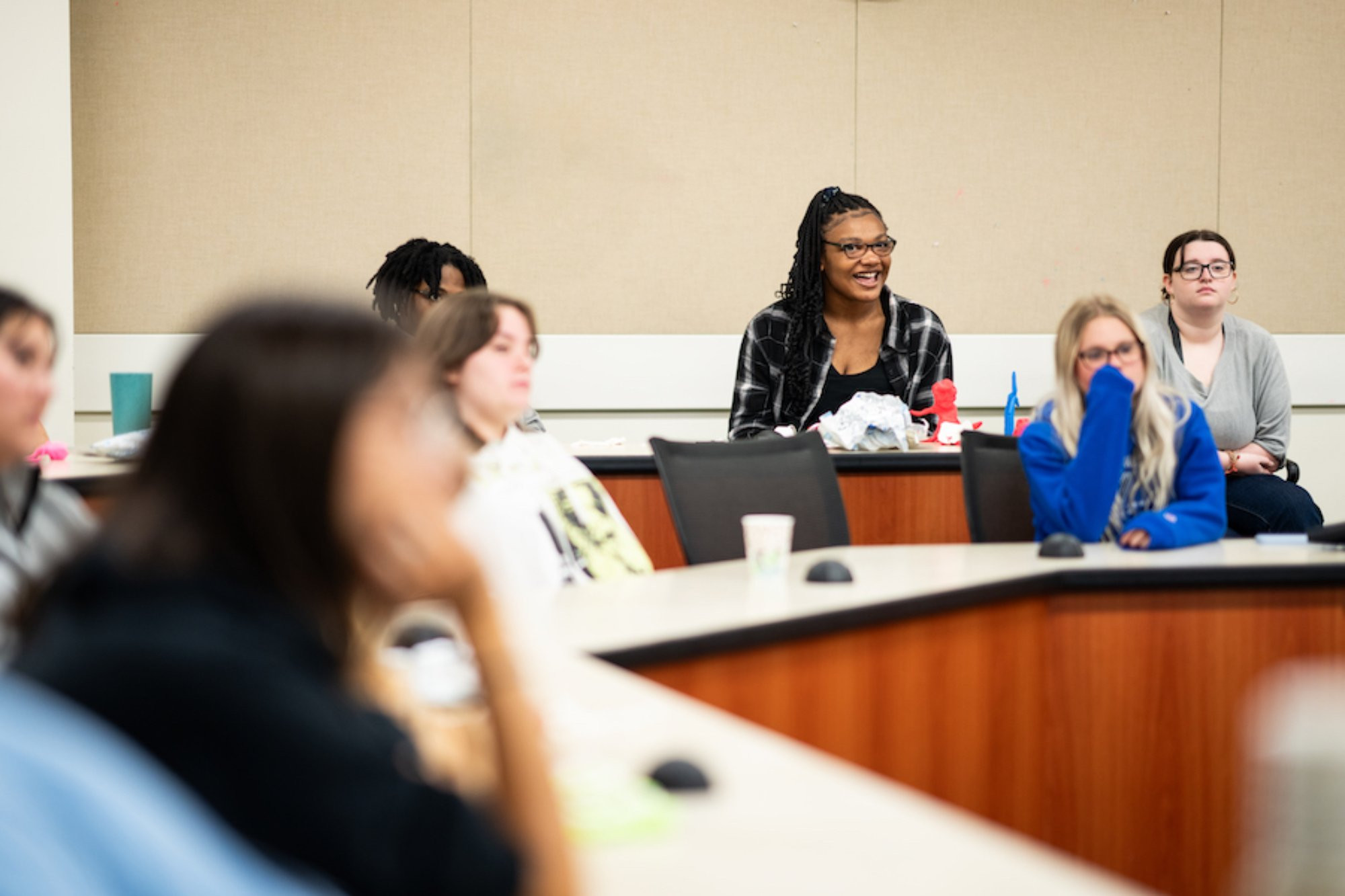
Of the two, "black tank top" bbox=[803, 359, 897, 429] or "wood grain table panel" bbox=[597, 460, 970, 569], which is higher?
"black tank top" bbox=[803, 359, 897, 429]

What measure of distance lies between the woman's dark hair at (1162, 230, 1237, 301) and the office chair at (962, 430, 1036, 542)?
4.13ft

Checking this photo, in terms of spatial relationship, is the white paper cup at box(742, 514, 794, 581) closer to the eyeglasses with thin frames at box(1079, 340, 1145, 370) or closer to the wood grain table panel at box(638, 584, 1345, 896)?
the wood grain table panel at box(638, 584, 1345, 896)

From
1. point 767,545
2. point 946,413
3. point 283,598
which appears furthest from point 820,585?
point 946,413

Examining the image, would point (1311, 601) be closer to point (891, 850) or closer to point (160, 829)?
point (891, 850)

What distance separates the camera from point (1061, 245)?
495 centimetres

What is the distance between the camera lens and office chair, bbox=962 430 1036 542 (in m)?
2.56

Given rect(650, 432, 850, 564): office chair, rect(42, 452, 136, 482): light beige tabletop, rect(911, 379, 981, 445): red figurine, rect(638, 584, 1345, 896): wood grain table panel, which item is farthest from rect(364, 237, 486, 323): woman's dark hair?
rect(638, 584, 1345, 896): wood grain table panel

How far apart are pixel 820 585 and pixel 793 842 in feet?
3.44

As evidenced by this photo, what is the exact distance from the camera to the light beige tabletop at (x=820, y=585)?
1600 millimetres

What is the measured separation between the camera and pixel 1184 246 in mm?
3568

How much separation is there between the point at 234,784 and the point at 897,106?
457 cm

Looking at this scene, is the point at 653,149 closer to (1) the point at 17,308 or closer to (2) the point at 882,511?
(2) the point at 882,511

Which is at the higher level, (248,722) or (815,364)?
(815,364)

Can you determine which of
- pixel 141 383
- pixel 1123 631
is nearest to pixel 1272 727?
pixel 1123 631
